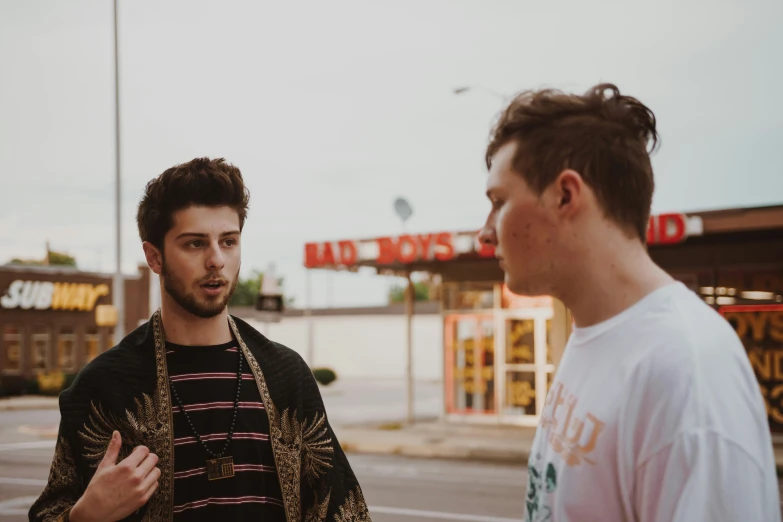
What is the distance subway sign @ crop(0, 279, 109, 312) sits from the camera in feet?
114

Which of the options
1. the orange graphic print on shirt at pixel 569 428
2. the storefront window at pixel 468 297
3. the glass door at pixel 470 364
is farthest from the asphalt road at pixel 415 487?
the orange graphic print on shirt at pixel 569 428

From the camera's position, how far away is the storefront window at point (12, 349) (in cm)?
3447

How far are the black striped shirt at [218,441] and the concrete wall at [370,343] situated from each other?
161 ft

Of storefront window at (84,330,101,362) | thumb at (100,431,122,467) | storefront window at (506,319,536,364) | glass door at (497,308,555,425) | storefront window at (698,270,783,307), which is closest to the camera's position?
thumb at (100,431,122,467)

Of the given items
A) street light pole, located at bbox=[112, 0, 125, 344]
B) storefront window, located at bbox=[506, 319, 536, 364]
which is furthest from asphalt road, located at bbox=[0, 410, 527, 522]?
storefront window, located at bbox=[506, 319, 536, 364]

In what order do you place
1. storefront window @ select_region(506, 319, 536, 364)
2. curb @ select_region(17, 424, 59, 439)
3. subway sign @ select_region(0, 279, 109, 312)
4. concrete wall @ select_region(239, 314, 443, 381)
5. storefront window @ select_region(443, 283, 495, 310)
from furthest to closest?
concrete wall @ select_region(239, 314, 443, 381) → subway sign @ select_region(0, 279, 109, 312) → storefront window @ select_region(443, 283, 495, 310) → storefront window @ select_region(506, 319, 536, 364) → curb @ select_region(17, 424, 59, 439)

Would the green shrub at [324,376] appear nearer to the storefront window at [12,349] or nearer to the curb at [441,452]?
the storefront window at [12,349]

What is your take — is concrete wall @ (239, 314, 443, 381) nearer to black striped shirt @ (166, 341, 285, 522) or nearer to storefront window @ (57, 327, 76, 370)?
storefront window @ (57, 327, 76, 370)

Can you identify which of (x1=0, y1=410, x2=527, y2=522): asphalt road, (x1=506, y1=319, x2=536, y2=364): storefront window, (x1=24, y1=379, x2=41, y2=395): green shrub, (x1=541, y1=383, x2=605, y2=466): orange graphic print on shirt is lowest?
(x1=24, y1=379, x2=41, y2=395): green shrub

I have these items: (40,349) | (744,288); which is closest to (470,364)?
(744,288)

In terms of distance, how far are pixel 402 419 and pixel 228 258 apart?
783 inches

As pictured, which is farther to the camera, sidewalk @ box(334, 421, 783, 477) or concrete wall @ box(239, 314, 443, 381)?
concrete wall @ box(239, 314, 443, 381)

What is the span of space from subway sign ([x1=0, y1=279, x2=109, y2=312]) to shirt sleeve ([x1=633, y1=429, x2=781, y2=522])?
3697cm

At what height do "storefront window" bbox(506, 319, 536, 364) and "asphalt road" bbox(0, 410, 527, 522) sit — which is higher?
"storefront window" bbox(506, 319, 536, 364)
